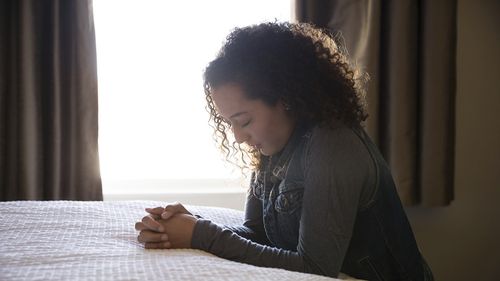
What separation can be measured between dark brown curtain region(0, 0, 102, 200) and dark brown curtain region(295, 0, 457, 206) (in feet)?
2.89

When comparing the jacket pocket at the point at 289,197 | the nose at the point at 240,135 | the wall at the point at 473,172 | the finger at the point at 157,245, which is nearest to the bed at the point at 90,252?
the finger at the point at 157,245

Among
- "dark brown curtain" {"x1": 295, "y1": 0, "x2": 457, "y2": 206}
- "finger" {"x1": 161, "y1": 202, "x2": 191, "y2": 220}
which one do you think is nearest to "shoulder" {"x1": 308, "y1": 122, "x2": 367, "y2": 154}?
"finger" {"x1": 161, "y1": 202, "x2": 191, "y2": 220}

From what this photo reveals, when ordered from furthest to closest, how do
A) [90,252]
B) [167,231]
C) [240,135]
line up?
[240,135] → [167,231] → [90,252]

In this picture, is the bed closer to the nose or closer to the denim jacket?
the denim jacket

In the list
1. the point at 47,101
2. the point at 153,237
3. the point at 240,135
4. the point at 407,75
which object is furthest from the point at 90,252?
the point at 407,75

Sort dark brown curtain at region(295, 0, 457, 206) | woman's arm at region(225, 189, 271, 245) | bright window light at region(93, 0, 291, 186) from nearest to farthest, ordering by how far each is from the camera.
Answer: woman's arm at region(225, 189, 271, 245) < dark brown curtain at region(295, 0, 457, 206) < bright window light at region(93, 0, 291, 186)

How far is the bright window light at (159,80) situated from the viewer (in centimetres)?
212

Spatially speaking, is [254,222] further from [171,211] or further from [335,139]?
[335,139]

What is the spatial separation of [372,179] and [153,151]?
1406 millimetres

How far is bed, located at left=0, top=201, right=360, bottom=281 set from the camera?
0.76 m

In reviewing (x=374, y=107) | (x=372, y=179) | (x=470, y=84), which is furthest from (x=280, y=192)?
(x=470, y=84)

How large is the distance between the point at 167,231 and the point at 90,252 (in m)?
0.16

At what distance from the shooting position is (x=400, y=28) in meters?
1.96

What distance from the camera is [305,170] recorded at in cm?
97
